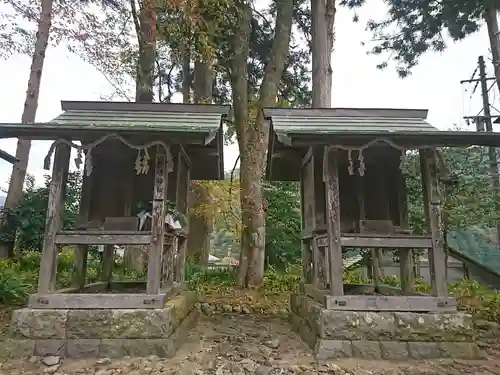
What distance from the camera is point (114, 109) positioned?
5102mm

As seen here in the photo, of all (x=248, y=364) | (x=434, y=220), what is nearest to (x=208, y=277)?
(x=248, y=364)

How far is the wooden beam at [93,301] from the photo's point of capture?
3.96 metres

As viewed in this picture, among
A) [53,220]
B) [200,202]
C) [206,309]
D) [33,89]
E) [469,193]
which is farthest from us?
[200,202]

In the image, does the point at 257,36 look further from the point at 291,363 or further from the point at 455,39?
the point at 291,363

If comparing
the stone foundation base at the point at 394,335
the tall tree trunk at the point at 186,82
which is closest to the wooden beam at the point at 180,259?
the stone foundation base at the point at 394,335

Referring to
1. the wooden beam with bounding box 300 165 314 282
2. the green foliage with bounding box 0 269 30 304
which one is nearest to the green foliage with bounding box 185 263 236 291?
the wooden beam with bounding box 300 165 314 282

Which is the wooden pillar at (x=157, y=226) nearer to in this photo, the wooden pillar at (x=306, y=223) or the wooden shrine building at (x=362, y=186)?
the wooden shrine building at (x=362, y=186)

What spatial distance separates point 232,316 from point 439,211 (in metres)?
3.82

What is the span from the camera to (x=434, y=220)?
4293 millimetres

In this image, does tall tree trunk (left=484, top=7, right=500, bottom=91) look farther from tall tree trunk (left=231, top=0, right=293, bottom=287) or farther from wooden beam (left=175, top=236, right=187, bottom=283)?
wooden beam (left=175, top=236, right=187, bottom=283)

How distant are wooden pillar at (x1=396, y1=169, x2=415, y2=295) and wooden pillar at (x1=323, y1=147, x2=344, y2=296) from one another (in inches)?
49.1

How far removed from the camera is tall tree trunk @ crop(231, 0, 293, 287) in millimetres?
8023

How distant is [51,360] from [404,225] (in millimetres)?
4394

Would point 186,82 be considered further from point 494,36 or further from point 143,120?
point 494,36
